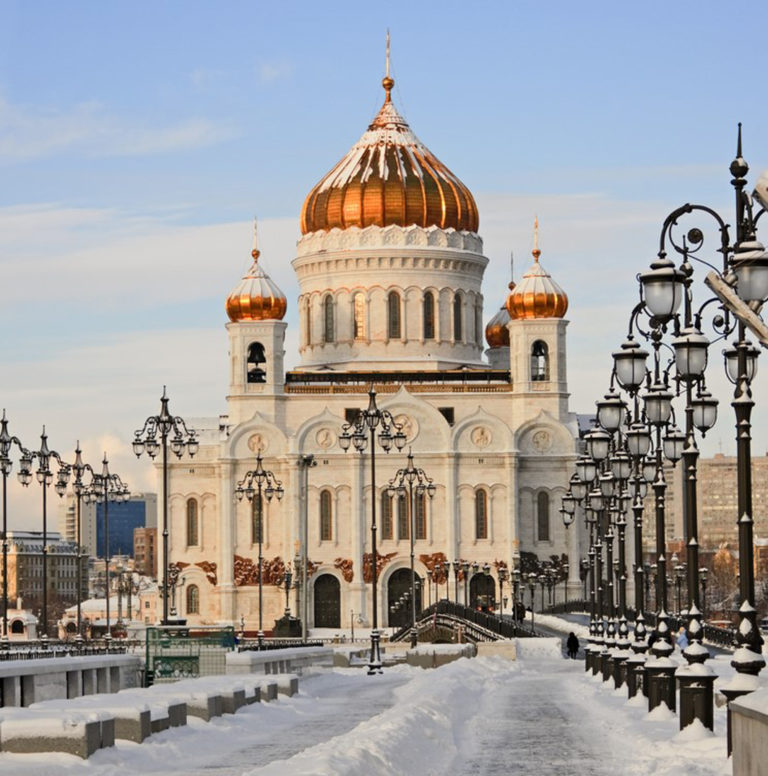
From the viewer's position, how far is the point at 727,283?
20672 mm

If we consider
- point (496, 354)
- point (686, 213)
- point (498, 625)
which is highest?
point (496, 354)

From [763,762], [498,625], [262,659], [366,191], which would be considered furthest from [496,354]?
[763,762]

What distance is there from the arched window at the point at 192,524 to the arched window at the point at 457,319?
1496 cm

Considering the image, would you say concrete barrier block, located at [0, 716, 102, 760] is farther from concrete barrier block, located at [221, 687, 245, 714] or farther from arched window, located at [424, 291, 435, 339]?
arched window, located at [424, 291, 435, 339]

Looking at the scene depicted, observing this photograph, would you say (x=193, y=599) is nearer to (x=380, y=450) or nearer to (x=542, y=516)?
(x=380, y=450)

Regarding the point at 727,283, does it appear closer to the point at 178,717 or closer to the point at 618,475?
the point at 178,717

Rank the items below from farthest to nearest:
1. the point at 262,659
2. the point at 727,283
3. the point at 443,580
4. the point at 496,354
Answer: the point at 496,354 < the point at 443,580 < the point at 262,659 < the point at 727,283

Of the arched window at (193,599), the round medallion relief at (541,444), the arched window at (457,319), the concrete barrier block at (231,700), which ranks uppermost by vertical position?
the arched window at (457,319)

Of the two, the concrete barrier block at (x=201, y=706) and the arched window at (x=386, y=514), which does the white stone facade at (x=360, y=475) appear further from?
the concrete barrier block at (x=201, y=706)

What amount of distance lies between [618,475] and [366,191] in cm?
7343

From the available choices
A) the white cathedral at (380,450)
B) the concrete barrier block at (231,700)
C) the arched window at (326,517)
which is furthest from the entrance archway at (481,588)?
the concrete barrier block at (231,700)

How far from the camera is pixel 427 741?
23.8m

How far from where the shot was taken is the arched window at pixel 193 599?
341ft

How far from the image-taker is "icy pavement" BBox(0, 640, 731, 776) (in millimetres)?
20516
